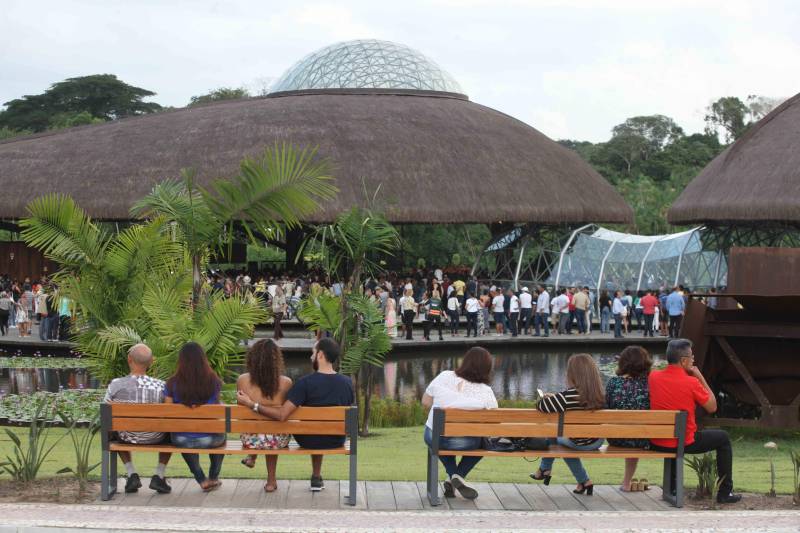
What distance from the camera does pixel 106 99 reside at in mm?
77688

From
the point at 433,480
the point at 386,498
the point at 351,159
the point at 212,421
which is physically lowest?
the point at 386,498

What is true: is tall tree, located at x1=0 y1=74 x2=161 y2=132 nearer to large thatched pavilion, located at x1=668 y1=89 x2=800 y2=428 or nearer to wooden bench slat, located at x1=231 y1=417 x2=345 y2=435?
large thatched pavilion, located at x1=668 y1=89 x2=800 y2=428

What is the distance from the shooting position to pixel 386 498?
28.7 ft

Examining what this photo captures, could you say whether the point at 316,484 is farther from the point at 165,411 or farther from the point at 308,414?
the point at 165,411

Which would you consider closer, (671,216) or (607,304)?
(607,304)

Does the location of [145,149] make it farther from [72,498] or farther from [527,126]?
[72,498]

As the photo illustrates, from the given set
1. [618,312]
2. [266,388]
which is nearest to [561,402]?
[266,388]

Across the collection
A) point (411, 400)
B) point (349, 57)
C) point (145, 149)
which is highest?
point (349, 57)

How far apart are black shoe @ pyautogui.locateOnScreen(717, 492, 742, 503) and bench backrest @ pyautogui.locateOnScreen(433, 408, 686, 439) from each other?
1.71ft

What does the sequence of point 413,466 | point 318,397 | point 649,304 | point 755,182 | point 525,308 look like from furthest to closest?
point 755,182 → point 525,308 → point 649,304 → point 413,466 → point 318,397

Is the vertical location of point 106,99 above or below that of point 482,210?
above

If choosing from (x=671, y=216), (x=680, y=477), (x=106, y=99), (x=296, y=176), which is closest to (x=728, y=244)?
(x=671, y=216)

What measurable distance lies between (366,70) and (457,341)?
22.9 metres

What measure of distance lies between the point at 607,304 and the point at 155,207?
22446 millimetres
